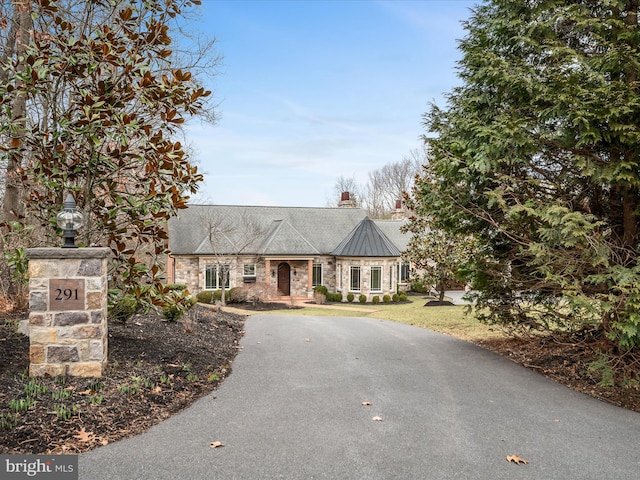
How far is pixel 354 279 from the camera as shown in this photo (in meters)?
25.6

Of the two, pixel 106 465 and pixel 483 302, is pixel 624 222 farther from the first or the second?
pixel 106 465

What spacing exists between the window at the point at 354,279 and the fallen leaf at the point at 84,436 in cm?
2164

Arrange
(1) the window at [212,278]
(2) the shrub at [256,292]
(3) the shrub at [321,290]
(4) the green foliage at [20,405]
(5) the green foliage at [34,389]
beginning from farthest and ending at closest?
(3) the shrub at [321,290] → (1) the window at [212,278] → (2) the shrub at [256,292] → (5) the green foliage at [34,389] → (4) the green foliage at [20,405]

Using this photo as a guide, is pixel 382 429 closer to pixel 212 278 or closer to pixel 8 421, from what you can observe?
pixel 8 421

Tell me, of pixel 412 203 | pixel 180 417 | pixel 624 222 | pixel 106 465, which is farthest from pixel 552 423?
pixel 412 203

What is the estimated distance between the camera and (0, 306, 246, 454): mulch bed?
425cm

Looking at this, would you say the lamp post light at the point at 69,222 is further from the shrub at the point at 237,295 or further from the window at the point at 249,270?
the window at the point at 249,270

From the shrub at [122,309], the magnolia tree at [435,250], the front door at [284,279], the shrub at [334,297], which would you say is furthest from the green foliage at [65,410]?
the front door at [284,279]

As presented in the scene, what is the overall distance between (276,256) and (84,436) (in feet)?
67.9

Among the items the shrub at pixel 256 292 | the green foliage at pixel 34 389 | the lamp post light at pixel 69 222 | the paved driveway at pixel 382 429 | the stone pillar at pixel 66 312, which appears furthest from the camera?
the shrub at pixel 256 292

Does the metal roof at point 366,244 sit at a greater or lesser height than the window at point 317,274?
greater

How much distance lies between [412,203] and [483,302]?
33.3 ft
